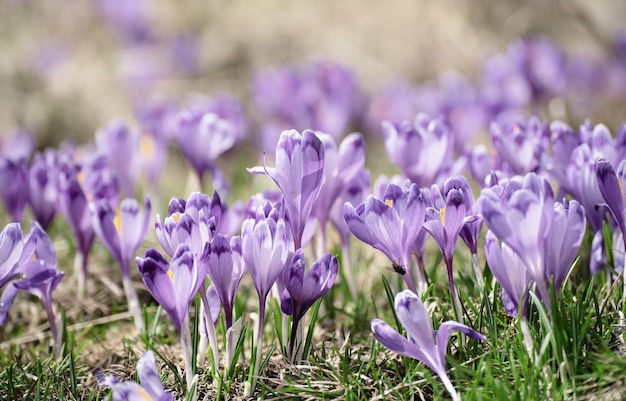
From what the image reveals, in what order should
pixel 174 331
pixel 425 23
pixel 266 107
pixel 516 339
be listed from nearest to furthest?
pixel 516 339 < pixel 174 331 < pixel 266 107 < pixel 425 23

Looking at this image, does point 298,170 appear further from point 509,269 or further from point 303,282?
point 509,269

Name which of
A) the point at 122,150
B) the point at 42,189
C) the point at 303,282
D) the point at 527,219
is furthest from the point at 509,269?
the point at 122,150

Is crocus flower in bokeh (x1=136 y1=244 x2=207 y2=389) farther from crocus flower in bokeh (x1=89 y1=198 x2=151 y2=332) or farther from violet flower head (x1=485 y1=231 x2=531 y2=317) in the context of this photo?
violet flower head (x1=485 y1=231 x2=531 y2=317)

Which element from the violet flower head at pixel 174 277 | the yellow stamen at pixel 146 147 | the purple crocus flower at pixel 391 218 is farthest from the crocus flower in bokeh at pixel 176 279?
the yellow stamen at pixel 146 147

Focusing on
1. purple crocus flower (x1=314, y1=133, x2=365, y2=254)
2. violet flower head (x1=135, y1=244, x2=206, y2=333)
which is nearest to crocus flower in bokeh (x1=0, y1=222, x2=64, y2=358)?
violet flower head (x1=135, y1=244, x2=206, y2=333)

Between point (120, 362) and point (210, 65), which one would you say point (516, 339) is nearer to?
point (120, 362)

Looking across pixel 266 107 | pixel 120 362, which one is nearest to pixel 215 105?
pixel 266 107
